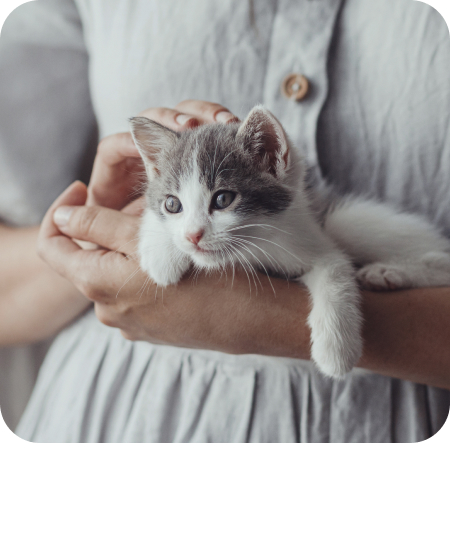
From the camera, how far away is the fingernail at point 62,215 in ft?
2.90

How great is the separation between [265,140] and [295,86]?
223 millimetres

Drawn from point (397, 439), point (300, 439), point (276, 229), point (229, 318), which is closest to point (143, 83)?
point (276, 229)

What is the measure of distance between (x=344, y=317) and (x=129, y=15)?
2.56 feet

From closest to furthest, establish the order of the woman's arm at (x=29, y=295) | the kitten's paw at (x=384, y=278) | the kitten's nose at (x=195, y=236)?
the kitten's nose at (x=195, y=236) → the kitten's paw at (x=384, y=278) → the woman's arm at (x=29, y=295)

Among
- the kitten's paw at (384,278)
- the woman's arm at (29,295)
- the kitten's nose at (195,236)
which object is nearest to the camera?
the kitten's nose at (195,236)

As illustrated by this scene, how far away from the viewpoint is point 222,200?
2.37ft

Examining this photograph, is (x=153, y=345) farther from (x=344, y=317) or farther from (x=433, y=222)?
(x=433, y=222)

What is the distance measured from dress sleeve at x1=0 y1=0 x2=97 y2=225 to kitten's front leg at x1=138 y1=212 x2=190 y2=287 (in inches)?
10.4

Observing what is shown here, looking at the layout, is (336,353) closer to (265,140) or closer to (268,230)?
(268,230)

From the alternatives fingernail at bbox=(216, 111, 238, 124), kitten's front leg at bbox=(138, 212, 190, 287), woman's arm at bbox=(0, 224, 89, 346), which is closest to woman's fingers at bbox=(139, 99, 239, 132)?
fingernail at bbox=(216, 111, 238, 124)

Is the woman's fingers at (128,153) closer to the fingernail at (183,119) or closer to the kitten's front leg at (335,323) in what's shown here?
the fingernail at (183,119)

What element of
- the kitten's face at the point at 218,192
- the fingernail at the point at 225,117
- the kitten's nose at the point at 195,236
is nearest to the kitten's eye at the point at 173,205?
the kitten's face at the point at 218,192

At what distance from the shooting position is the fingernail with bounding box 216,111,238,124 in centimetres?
85

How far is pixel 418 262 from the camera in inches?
33.2
